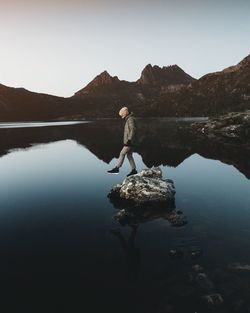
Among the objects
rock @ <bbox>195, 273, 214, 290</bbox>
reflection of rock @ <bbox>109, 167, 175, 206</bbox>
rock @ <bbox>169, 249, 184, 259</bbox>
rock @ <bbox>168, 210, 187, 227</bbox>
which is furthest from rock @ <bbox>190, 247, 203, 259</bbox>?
reflection of rock @ <bbox>109, 167, 175, 206</bbox>

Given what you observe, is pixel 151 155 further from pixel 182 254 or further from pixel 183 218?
Result: pixel 182 254

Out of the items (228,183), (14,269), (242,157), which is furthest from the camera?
(242,157)

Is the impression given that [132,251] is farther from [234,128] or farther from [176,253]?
[234,128]

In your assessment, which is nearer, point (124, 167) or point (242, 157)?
point (124, 167)

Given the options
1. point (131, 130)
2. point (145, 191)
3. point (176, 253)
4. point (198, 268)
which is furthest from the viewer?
point (131, 130)

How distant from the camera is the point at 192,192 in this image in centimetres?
1933

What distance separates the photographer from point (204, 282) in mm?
8633

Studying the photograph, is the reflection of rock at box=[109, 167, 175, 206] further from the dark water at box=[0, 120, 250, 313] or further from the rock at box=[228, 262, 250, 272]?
the rock at box=[228, 262, 250, 272]

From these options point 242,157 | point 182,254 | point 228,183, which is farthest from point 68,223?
point 242,157

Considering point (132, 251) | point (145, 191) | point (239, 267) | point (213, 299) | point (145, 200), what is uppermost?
point (213, 299)

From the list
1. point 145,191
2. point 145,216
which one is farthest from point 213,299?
point 145,191

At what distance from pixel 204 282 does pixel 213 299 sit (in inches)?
31.5

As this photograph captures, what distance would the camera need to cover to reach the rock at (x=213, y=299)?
7.72 metres

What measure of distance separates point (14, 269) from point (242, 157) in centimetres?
2669
